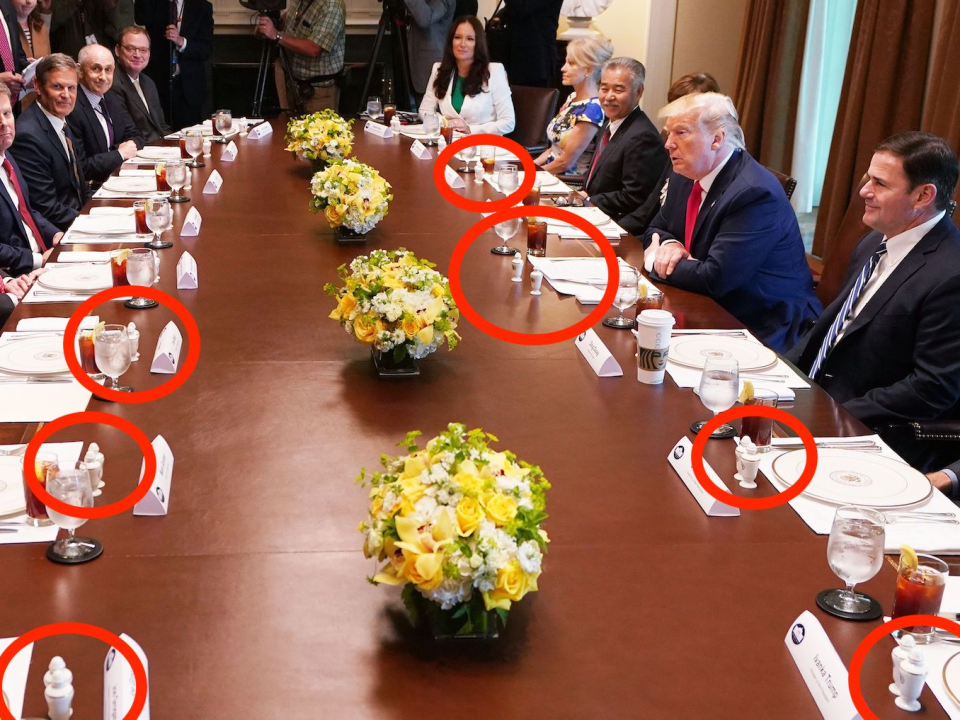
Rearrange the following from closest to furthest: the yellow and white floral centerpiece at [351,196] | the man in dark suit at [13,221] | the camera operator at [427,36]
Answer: the yellow and white floral centerpiece at [351,196] < the man in dark suit at [13,221] < the camera operator at [427,36]

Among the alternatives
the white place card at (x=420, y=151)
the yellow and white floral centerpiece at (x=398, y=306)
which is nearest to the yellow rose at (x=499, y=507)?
the yellow and white floral centerpiece at (x=398, y=306)

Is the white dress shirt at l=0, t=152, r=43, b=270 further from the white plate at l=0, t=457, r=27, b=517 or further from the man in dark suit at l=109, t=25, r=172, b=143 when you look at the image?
the white plate at l=0, t=457, r=27, b=517

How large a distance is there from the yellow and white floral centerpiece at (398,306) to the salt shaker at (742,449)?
0.62 meters

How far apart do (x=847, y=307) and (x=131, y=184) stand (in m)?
2.77

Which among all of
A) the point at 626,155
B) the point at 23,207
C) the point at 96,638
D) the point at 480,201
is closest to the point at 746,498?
the point at 96,638

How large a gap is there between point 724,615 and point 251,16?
28.0 ft

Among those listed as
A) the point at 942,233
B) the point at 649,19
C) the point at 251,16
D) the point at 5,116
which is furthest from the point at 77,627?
the point at 251,16

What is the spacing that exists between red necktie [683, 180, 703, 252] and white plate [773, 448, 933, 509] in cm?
155

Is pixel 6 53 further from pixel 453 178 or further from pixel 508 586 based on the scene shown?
pixel 508 586

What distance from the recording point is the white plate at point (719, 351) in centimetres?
227

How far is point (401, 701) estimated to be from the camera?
1.16 meters

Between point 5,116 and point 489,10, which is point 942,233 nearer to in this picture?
point 5,116

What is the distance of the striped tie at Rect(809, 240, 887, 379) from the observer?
8.79ft

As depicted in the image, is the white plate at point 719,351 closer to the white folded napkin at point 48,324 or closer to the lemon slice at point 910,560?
the lemon slice at point 910,560
